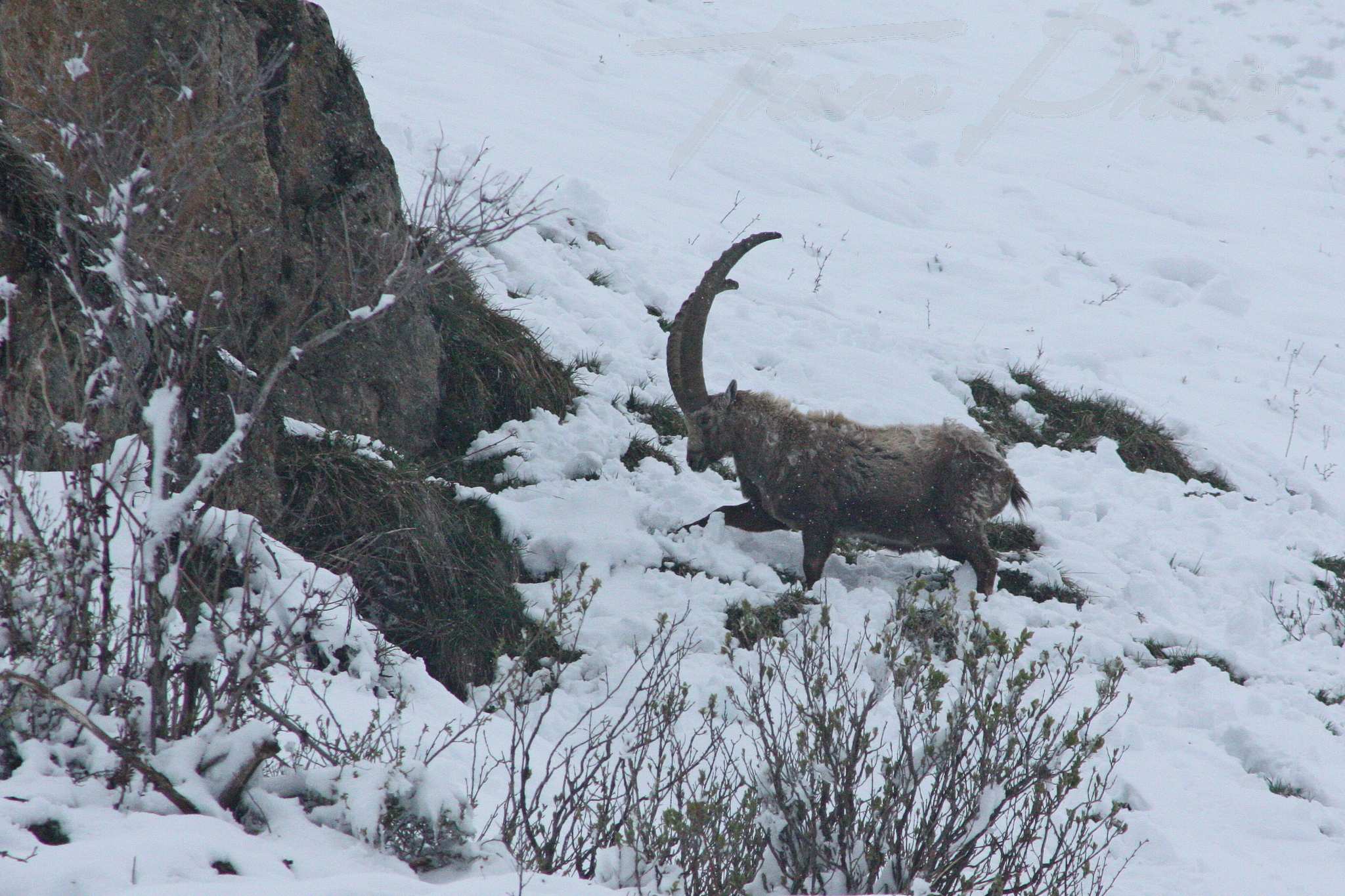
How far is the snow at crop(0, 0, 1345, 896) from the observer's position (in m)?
4.64

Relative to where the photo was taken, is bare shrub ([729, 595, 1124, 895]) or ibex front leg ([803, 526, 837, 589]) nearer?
bare shrub ([729, 595, 1124, 895])

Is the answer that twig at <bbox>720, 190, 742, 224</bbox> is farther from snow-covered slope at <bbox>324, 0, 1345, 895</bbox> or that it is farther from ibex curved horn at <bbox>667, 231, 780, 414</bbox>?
ibex curved horn at <bbox>667, 231, 780, 414</bbox>

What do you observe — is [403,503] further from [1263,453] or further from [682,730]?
[1263,453]

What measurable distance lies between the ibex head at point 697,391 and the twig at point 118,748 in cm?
410

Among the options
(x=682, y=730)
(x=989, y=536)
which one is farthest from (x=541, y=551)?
(x=989, y=536)

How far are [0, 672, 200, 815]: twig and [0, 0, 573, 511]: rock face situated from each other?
0.84 meters

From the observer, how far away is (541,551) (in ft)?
19.5

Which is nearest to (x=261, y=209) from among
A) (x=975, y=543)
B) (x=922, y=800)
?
(x=922, y=800)

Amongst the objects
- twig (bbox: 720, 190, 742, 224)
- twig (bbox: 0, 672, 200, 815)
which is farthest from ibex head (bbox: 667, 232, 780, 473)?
twig (bbox: 720, 190, 742, 224)

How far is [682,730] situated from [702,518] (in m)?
2.00

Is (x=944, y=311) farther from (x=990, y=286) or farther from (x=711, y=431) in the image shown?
(x=711, y=431)

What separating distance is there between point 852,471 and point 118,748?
4.41 m

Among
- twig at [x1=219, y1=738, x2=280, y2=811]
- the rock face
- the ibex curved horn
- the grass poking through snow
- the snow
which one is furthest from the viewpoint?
the grass poking through snow
